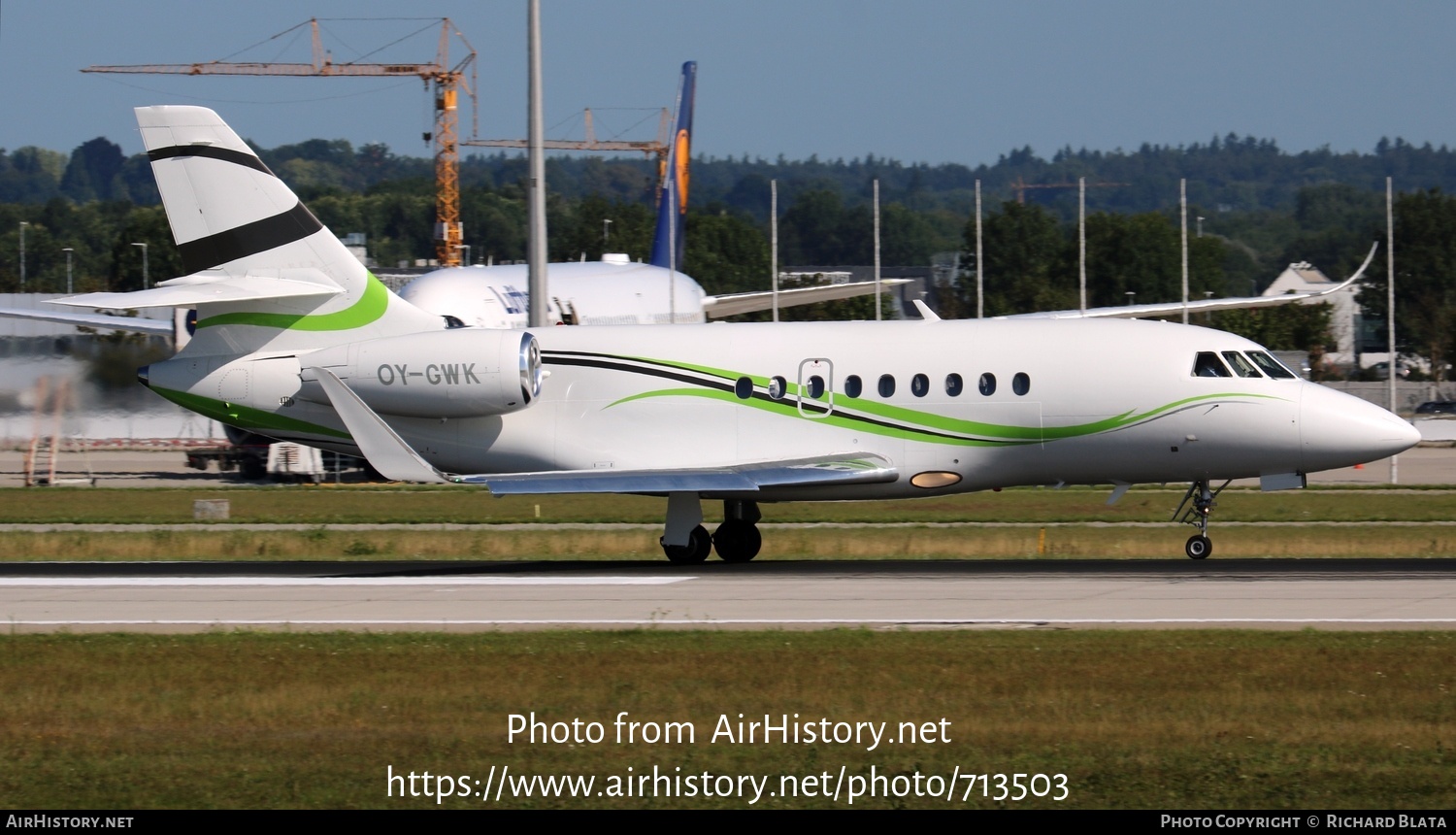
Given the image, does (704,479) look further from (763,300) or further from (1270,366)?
(763,300)

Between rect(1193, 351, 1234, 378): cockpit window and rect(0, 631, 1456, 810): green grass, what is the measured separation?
809cm

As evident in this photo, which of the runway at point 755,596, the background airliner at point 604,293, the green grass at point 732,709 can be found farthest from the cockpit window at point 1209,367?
the background airliner at point 604,293

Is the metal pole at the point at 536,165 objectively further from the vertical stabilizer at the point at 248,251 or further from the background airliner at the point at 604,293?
the background airliner at the point at 604,293

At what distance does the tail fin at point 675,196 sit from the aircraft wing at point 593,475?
3239cm

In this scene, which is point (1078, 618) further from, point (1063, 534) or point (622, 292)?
point (622, 292)

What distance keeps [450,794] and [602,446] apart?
595 inches

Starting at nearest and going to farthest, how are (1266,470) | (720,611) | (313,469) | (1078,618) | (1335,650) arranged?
1. (1335,650)
2. (1078,618)
3. (720,611)
4. (1266,470)
5. (313,469)

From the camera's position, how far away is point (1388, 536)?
29609mm

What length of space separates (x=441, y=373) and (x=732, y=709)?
1301 cm

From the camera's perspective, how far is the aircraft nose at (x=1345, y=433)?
77.3 ft

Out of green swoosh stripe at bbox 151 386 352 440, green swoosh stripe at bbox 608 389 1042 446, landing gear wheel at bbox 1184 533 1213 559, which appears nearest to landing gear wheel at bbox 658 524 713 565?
green swoosh stripe at bbox 608 389 1042 446

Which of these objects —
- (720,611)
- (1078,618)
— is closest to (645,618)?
(720,611)

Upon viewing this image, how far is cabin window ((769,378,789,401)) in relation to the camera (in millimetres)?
25344

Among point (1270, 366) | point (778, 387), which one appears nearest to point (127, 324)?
point (778, 387)
